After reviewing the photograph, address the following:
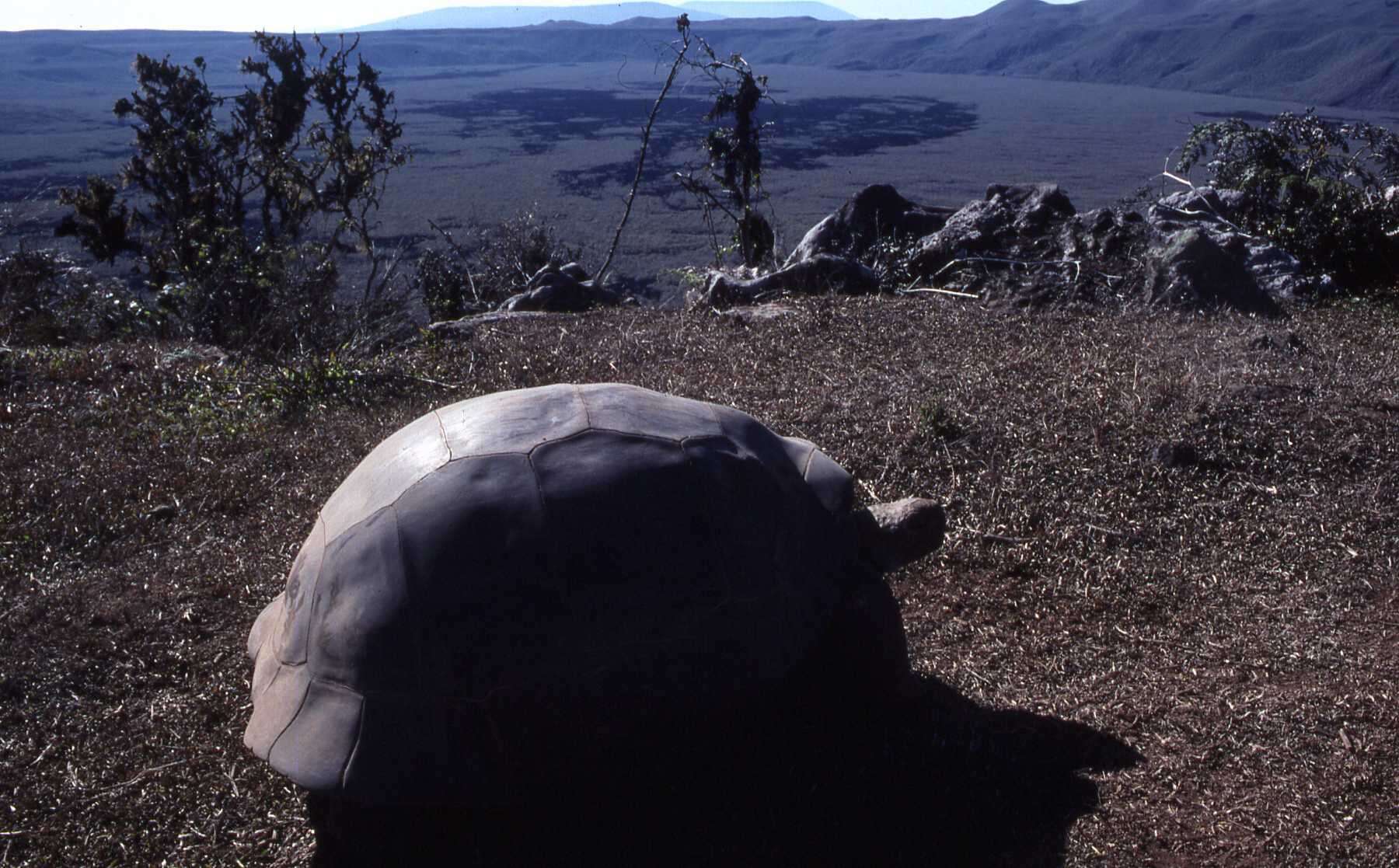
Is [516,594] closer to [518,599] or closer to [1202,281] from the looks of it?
[518,599]

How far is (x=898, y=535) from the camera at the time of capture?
299cm

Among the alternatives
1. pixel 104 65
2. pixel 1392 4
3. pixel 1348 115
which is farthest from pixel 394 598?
pixel 104 65

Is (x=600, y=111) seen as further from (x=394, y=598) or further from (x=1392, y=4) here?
(x=394, y=598)

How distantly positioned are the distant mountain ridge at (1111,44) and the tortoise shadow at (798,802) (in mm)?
42337

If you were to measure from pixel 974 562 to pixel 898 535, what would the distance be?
1.05 m

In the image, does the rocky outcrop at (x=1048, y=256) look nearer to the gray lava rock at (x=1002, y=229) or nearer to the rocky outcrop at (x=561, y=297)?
the gray lava rock at (x=1002, y=229)

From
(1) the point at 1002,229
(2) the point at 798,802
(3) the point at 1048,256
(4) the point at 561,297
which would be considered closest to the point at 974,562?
(2) the point at 798,802

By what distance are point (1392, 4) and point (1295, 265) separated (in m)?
51.8

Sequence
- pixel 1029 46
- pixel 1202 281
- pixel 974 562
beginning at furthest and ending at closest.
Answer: pixel 1029 46 → pixel 1202 281 → pixel 974 562

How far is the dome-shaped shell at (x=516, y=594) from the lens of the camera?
2328 mm

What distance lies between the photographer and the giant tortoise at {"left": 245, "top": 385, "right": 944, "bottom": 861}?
2328 mm

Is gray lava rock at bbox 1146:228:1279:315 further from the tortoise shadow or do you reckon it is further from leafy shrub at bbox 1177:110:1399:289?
the tortoise shadow

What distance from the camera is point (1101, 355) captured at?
5719mm

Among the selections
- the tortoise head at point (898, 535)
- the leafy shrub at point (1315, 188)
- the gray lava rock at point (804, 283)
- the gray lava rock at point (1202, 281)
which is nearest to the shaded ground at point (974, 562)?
the gray lava rock at point (1202, 281)
